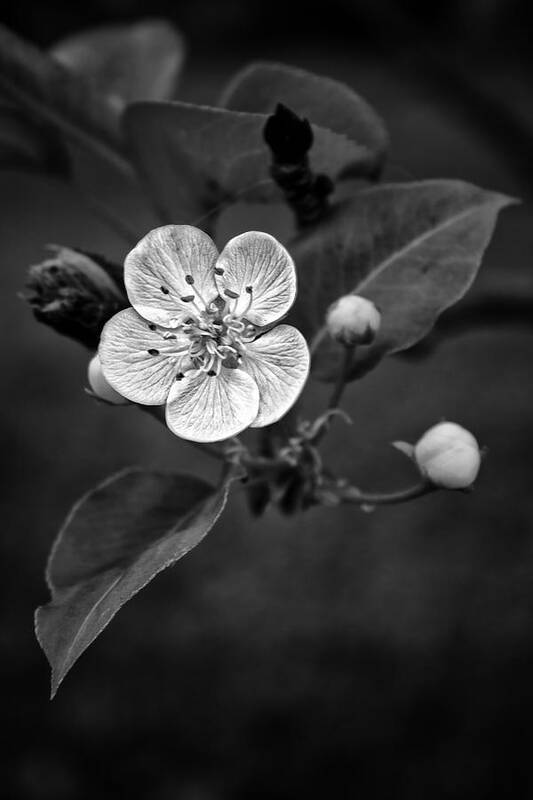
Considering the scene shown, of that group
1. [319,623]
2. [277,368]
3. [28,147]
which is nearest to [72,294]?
[277,368]

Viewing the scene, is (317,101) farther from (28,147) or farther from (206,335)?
(28,147)

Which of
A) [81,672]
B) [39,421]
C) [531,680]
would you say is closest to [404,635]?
[531,680]

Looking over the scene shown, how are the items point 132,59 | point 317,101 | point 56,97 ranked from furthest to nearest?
1. point 132,59
2. point 56,97
3. point 317,101

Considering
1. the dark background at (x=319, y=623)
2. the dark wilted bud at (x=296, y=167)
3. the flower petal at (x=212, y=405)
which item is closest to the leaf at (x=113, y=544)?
the flower petal at (x=212, y=405)

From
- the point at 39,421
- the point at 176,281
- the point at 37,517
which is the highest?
the point at 176,281

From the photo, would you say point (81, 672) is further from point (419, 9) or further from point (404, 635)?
point (419, 9)

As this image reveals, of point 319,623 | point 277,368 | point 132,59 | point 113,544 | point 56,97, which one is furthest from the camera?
point 319,623
